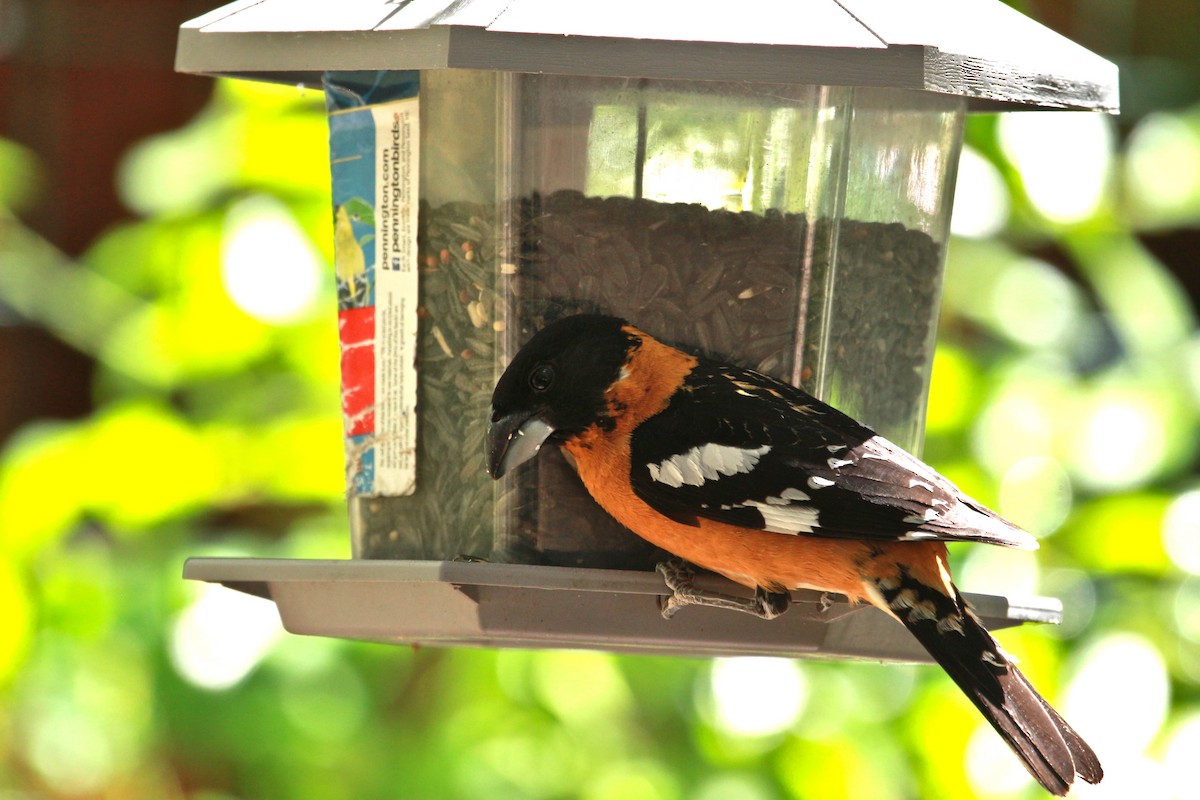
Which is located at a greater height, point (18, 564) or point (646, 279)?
point (646, 279)

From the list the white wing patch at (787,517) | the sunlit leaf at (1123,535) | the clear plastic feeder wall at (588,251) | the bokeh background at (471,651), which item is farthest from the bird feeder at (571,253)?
the sunlit leaf at (1123,535)

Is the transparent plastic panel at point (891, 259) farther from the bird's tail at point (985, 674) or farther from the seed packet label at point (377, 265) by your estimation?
the seed packet label at point (377, 265)

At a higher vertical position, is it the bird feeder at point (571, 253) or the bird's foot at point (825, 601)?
the bird feeder at point (571, 253)

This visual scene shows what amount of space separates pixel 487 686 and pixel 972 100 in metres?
2.51

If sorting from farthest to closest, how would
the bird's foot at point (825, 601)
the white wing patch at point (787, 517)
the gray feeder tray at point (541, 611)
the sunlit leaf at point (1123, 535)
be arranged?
the sunlit leaf at point (1123, 535)
the bird's foot at point (825, 601)
the white wing patch at point (787, 517)
the gray feeder tray at point (541, 611)

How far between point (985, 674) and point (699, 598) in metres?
0.58

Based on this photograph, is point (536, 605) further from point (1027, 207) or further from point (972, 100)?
point (1027, 207)

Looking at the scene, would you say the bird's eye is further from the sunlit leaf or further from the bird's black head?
the sunlit leaf

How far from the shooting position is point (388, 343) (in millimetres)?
3188

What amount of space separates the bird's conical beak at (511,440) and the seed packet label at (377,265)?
0.33m

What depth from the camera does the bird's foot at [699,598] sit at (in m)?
2.84

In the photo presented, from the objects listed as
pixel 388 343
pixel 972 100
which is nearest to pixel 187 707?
pixel 388 343

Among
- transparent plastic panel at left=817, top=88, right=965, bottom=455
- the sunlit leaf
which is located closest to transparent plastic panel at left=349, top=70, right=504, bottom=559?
transparent plastic panel at left=817, top=88, right=965, bottom=455

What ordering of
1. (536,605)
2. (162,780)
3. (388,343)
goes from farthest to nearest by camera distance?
(162,780) → (388,343) → (536,605)
